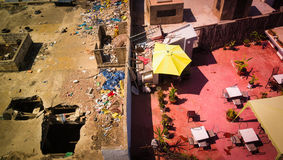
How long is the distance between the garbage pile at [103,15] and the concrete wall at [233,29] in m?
5.72

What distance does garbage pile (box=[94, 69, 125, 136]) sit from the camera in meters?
9.40

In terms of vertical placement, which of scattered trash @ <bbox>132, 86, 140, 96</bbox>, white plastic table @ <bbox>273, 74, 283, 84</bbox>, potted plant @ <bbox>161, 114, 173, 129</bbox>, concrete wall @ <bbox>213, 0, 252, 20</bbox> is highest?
concrete wall @ <bbox>213, 0, 252, 20</bbox>

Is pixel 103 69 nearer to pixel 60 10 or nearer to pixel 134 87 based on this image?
pixel 134 87

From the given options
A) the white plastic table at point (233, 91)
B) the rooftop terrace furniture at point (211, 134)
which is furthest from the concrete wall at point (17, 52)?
the white plastic table at point (233, 91)

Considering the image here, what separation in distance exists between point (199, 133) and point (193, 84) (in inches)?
137

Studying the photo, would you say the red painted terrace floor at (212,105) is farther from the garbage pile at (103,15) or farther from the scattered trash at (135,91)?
the garbage pile at (103,15)

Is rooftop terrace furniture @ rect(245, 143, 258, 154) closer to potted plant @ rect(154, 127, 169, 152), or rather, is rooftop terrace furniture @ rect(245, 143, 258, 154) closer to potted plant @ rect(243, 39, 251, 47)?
potted plant @ rect(154, 127, 169, 152)

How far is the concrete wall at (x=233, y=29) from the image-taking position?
43.2 ft

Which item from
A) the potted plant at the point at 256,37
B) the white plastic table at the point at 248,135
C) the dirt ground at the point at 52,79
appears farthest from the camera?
the potted plant at the point at 256,37

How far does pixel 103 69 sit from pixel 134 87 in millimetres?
2031

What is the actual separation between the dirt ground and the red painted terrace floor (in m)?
1.76

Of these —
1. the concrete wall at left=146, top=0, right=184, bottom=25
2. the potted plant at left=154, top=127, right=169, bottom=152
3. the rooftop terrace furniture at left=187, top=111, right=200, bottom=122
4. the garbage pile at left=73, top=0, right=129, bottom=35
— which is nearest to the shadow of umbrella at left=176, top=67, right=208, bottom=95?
the rooftop terrace furniture at left=187, top=111, right=200, bottom=122

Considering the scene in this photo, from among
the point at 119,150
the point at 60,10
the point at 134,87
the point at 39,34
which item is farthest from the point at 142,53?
the point at 60,10

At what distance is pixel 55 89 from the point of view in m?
10.8
